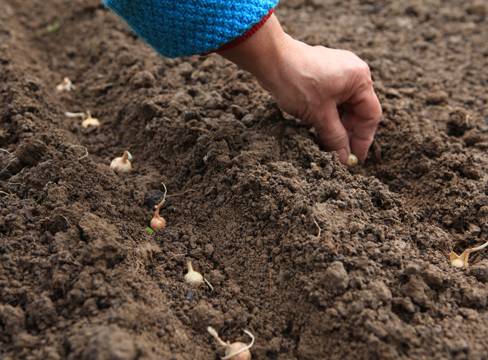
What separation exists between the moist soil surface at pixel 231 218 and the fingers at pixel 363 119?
0.10 m

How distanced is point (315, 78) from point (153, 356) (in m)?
0.97

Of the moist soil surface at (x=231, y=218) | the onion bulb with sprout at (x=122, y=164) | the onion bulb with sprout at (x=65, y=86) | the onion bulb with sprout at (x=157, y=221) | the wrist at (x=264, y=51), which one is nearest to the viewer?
the moist soil surface at (x=231, y=218)

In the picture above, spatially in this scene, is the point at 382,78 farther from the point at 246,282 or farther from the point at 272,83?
the point at 246,282

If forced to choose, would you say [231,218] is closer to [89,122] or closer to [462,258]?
[462,258]

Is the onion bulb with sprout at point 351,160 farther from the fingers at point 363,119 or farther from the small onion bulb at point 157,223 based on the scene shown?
the small onion bulb at point 157,223

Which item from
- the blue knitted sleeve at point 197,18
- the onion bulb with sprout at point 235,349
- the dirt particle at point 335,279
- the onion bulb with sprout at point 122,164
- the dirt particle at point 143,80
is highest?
the blue knitted sleeve at point 197,18

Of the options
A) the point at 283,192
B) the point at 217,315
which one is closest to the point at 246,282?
the point at 217,315

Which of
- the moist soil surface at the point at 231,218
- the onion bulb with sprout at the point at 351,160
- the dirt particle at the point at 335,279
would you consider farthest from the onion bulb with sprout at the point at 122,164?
the dirt particle at the point at 335,279

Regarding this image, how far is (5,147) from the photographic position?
2.07 metres

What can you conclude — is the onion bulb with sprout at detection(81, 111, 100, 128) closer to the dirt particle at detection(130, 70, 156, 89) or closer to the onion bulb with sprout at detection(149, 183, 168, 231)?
the dirt particle at detection(130, 70, 156, 89)

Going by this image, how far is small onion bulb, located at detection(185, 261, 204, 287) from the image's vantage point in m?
1.67

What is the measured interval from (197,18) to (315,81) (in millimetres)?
428

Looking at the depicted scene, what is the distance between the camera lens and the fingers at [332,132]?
76.8 inches

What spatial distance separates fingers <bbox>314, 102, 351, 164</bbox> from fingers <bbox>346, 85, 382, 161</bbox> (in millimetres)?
49
